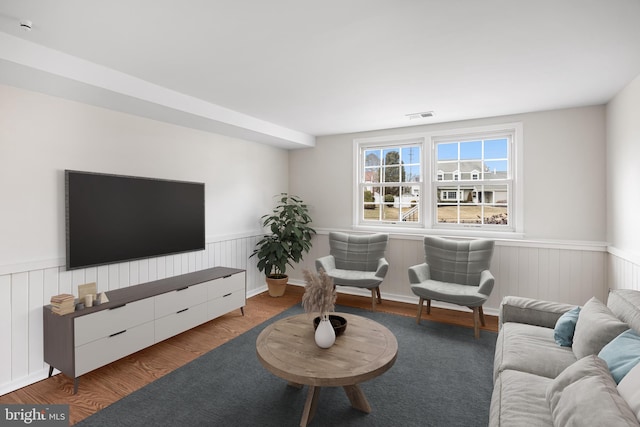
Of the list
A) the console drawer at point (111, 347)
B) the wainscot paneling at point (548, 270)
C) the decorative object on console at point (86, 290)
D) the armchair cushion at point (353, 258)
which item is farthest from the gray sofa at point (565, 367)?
the decorative object on console at point (86, 290)

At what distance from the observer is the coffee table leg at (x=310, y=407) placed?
194cm

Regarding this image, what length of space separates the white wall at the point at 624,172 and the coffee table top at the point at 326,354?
2369 mm

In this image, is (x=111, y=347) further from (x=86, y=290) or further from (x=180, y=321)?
(x=180, y=321)

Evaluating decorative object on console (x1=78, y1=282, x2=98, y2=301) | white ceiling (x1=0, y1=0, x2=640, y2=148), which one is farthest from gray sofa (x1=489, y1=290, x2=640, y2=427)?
decorative object on console (x1=78, y1=282, x2=98, y2=301)

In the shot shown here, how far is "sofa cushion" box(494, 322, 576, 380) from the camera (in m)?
1.84

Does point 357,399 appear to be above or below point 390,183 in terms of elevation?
below

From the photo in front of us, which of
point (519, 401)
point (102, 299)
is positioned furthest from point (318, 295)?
point (102, 299)

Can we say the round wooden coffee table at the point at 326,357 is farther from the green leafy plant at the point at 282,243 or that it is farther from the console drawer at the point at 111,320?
the green leafy plant at the point at 282,243

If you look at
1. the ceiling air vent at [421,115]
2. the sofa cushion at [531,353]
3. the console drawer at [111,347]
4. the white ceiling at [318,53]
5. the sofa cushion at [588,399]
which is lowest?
the console drawer at [111,347]

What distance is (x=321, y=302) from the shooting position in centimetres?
216

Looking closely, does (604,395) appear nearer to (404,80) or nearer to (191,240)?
(404,80)

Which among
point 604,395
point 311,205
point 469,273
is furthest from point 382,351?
point 311,205

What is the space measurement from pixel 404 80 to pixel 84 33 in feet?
7.71

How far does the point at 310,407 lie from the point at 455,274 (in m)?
2.52
